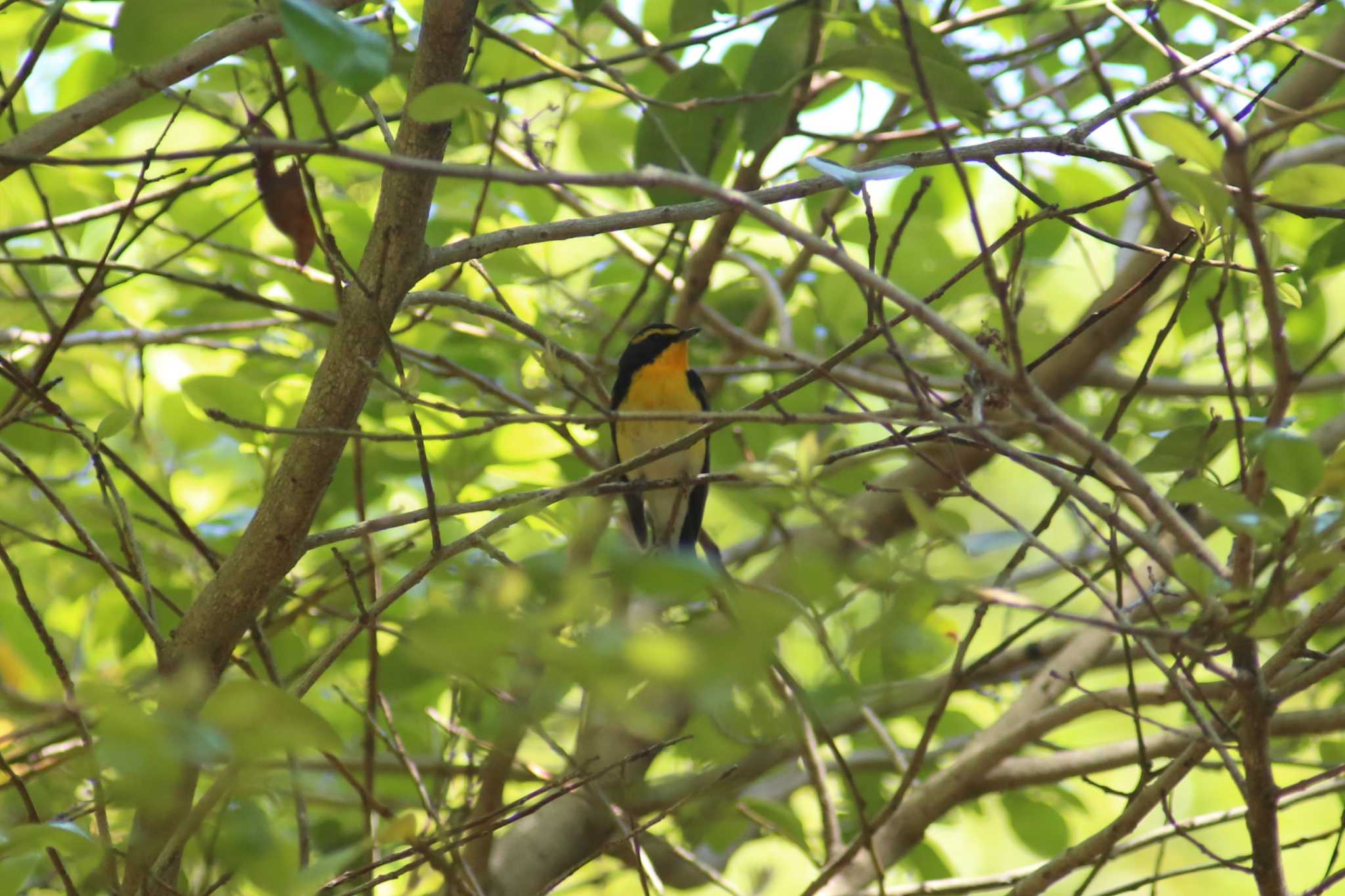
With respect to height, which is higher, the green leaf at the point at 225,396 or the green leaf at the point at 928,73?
the green leaf at the point at 928,73

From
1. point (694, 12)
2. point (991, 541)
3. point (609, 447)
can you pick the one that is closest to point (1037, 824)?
point (991, 541)

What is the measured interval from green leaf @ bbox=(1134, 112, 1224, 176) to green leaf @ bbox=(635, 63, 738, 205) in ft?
5.07

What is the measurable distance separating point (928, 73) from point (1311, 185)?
2.68ft

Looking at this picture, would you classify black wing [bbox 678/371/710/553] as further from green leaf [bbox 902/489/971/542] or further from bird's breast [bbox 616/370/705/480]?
green leaf [bbox 902/489/971/542]

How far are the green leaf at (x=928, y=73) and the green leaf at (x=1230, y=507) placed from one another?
1.00 m

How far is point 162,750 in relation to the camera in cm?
88

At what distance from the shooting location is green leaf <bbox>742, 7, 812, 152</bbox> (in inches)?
102

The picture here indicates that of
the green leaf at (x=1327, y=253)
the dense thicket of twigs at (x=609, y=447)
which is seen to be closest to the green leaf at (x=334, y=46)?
the dense thicket of twigs at (x=609, y=447)

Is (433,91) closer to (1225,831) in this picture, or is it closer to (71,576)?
(71,576)

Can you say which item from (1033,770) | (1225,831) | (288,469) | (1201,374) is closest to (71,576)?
(288,469)

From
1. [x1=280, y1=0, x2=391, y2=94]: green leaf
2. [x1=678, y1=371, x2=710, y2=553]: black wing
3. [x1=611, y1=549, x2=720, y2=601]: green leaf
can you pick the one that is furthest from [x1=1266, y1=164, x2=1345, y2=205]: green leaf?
[x1=678, y1=371, x2=710, y2=553]: black wing

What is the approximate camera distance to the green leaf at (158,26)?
163 centimetres

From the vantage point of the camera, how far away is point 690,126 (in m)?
2.87

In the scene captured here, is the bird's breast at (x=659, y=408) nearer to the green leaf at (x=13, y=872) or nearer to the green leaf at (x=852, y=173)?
the green leaf at (x=852, y=173)
